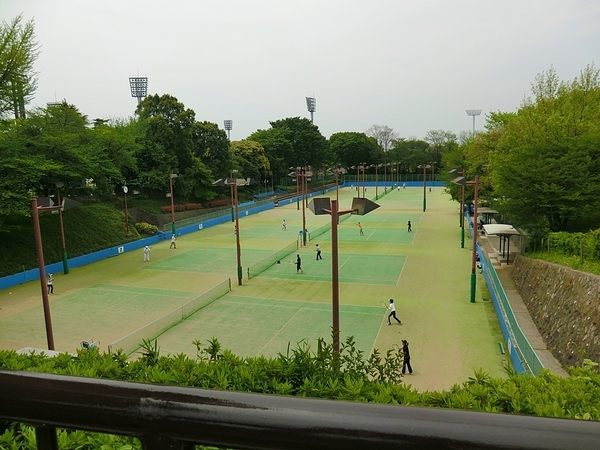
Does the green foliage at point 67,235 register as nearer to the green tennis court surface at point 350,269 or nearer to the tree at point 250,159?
the green tennis court surface at point 350,269

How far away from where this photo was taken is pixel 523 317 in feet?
57.6

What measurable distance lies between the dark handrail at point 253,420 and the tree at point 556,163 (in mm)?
23563

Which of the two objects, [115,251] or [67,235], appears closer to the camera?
[67,235]

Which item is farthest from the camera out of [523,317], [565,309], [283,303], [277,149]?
[277,149]

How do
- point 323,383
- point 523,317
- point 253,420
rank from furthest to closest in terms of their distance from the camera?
point 523,317 → point 323,383 → point 253,420

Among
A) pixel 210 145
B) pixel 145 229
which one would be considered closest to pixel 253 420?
pixel 145 229

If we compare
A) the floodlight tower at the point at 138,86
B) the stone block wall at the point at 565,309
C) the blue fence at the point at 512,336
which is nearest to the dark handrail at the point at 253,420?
the stone block wall at the point at 565,309

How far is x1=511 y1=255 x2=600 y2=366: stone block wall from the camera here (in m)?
12.7

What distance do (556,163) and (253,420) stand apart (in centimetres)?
2429

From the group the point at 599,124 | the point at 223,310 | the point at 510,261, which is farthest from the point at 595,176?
the point at 223,310

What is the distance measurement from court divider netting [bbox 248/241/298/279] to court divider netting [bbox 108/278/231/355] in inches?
115

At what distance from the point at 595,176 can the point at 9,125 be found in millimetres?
31479

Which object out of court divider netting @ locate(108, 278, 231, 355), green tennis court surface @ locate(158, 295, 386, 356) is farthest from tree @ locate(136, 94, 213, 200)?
green tennis court surface @ locate(158, 295, 386, 356)

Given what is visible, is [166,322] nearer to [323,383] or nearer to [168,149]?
[323,383]
